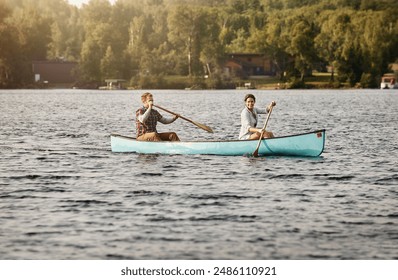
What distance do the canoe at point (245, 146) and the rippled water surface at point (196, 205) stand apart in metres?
0.29

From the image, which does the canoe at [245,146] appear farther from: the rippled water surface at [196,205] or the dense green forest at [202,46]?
the dense green forest at [202,46]

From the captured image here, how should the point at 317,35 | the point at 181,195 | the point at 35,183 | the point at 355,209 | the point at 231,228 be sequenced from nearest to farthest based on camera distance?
the point at 231,228 < the point at 355,209 < the point at 181,195 < the point at 35,183 < the point at 317,35

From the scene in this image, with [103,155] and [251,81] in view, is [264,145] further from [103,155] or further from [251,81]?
[251,81]

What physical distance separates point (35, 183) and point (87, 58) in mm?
123220

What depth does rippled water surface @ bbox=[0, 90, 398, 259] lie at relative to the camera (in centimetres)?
1488

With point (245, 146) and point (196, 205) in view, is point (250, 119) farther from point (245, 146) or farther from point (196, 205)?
point (196, 205)

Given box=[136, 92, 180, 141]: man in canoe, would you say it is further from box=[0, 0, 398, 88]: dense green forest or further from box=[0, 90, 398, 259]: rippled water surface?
box=[0, 0, 398, 88]: dense green forest

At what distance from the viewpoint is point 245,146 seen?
26.0 metres

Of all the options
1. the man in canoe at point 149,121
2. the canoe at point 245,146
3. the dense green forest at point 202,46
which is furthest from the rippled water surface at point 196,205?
the dense green forest at point 202,46

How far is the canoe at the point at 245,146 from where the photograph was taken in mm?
25844

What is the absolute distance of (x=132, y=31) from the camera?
16200cm

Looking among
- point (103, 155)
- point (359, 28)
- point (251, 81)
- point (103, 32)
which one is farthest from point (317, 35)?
point (103, 155)

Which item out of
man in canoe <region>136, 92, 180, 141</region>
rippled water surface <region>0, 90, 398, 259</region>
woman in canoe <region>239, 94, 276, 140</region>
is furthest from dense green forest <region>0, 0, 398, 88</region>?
woman in canoe <region>239, 94, 276, 140</region>

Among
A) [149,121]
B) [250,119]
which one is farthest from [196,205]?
[149,121]
